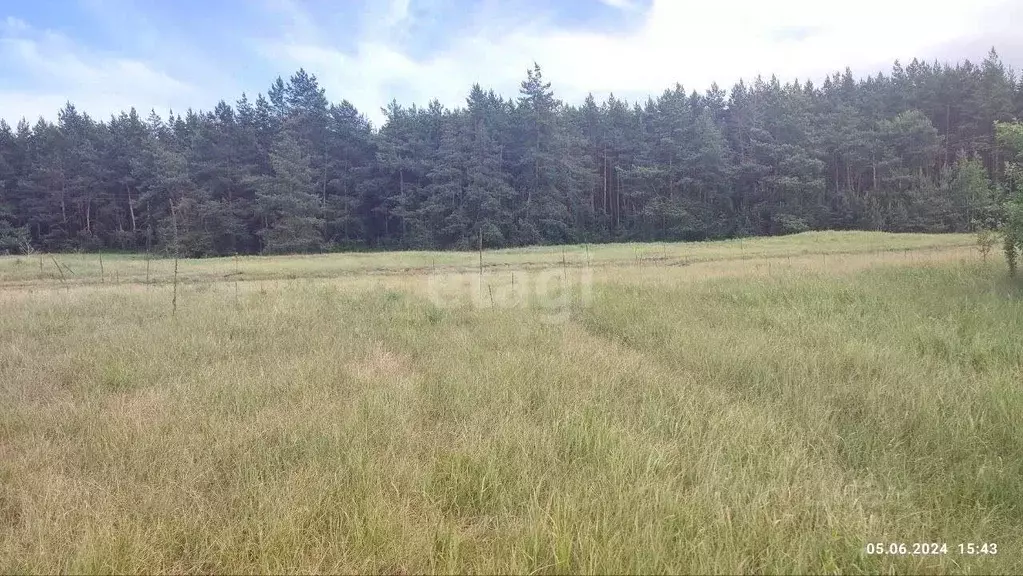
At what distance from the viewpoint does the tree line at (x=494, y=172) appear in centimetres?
4841

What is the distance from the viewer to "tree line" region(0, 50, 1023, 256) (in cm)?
4841

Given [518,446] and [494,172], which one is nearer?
[518,446]

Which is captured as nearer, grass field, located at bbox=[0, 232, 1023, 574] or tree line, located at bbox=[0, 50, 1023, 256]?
grass field, located at bbox=[0, 232, 1023, 574]

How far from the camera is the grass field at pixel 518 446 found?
254 centimetres

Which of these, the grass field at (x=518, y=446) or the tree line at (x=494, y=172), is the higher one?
the tree line at (x=494, y=172)

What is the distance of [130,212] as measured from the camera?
54.8 meters

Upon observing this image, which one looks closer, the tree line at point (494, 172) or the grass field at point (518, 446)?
the grass field at point (518, 446)

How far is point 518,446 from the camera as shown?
144 inches

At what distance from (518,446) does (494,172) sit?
158ft

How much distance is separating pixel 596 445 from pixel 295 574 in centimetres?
209

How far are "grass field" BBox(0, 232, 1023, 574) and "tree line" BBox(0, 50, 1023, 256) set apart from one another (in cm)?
4081

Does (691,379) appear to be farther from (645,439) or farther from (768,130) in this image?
(768,130)

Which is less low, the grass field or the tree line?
the tree line

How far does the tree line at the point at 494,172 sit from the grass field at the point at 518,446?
1607 inches
